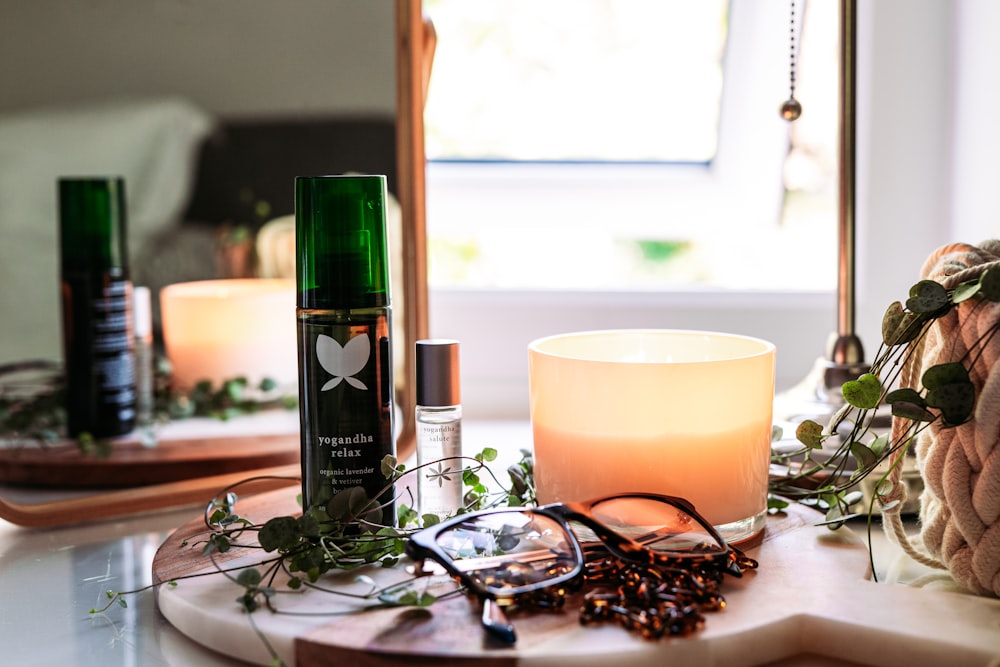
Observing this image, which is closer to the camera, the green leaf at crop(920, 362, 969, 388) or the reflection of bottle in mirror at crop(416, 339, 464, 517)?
the green leaf at crop(920, 362, 969, 388)

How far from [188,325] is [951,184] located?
30.3 inches

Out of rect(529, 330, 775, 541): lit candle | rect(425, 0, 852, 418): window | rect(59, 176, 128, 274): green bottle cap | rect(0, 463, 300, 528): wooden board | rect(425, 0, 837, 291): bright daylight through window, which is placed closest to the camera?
rect(529, 330, 775, 541): lit candle

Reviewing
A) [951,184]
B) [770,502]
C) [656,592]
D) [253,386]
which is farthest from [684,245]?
[656,592]

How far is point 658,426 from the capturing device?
0.58 m

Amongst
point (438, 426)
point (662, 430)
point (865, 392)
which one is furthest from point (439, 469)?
point (865, 392)

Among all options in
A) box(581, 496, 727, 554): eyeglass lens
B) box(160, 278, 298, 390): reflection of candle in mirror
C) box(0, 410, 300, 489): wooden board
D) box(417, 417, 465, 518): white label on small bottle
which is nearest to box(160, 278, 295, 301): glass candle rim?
box(160, 278, 298, 390): reflection of candle in mirror

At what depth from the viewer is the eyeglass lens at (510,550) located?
0.53 meters

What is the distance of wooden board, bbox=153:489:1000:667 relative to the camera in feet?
1.55

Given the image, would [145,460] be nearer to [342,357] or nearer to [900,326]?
[342,357]

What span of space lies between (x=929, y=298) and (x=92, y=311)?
66 cm

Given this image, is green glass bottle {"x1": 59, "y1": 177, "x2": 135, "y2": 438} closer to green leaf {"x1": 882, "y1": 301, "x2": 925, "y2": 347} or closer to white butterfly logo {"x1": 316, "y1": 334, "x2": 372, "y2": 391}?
white butterfly logo {"x1": 316, "y1": 334, "x2": 372, "y2": 391}

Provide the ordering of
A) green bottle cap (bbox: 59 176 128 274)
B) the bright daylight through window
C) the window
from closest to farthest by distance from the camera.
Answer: green bottle cap (bbox: 59 176 128 274) < the window < the bright daylight through window

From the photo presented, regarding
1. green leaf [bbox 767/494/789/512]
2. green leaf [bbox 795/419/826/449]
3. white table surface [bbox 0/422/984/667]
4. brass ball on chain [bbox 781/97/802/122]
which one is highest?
brass ball on chain [bbox 781/97/802/122]

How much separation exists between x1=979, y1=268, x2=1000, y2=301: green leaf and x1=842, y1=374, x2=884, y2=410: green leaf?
0.09 m
